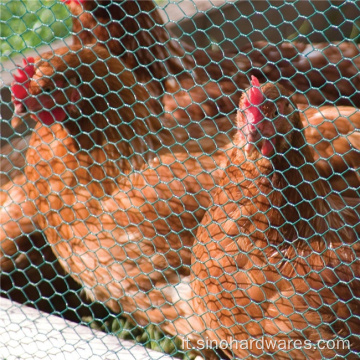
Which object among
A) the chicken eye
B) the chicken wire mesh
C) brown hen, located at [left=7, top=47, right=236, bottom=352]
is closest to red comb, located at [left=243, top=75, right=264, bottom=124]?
the chicken wire mesh

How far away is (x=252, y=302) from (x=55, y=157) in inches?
34.9

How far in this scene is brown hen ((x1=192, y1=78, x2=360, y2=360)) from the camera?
168 cm

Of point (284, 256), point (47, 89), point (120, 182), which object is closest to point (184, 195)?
point (120, 182)

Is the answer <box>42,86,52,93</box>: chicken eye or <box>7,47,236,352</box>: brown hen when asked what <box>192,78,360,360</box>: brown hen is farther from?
<box>42,86,52,93</box>: chicken eye

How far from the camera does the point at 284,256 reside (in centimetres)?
171

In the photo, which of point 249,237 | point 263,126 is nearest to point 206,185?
point 249,237

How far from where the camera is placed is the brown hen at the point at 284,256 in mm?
1676

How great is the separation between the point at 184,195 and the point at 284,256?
414mm

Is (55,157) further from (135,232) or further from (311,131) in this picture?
(311,131)

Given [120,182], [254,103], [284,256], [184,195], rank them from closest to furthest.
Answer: [254,103] < [284,256] < [184,195] < [120,182]

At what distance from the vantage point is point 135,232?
2.05m

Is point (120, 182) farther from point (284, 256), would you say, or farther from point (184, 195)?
point (284, 256)

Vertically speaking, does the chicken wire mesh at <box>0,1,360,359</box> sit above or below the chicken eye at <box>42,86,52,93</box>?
below

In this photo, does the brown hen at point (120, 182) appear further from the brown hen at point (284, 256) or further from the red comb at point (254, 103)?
the red comb at point (254, 103)
